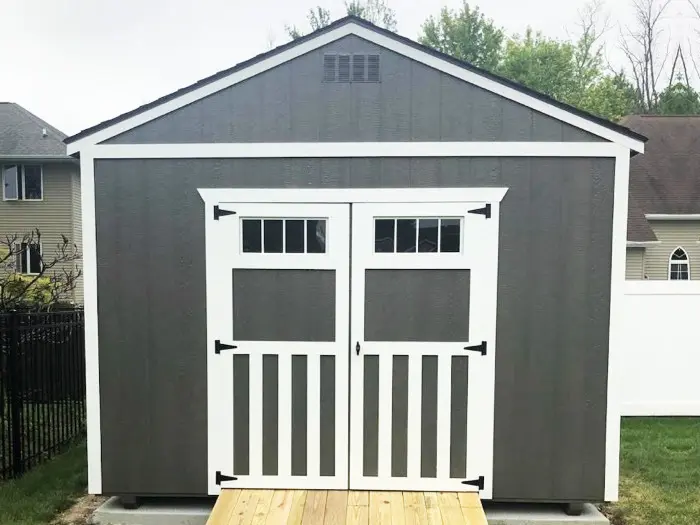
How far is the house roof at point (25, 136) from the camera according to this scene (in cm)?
1614

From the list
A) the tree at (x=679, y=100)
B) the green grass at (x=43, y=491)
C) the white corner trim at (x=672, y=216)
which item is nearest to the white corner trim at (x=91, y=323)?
the green grass at (x=43, y=491)

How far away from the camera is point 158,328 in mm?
4141

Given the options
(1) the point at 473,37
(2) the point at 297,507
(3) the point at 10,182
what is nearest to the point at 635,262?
(2) the point at 297,507

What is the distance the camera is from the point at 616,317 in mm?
4047

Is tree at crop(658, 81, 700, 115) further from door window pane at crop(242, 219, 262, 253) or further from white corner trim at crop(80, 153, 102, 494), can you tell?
white corner trim at crop(80, 153, 102, 494)

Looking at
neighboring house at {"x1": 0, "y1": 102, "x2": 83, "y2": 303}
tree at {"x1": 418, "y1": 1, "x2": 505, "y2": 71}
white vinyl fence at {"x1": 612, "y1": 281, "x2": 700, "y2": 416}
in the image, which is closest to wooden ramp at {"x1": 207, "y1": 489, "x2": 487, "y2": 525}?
white vinyl fence at {"x1": 612, "y1": 281, "x2": 700, "y2": 416}

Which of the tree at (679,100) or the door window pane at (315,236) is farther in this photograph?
the tree at (679,100)

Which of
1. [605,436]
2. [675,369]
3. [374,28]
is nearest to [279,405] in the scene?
[605,436]

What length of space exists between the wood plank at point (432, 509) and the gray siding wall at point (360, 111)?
248 cm

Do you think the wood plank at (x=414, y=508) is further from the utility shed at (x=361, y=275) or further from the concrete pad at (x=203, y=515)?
the concrete pad at (x=203, y=515)

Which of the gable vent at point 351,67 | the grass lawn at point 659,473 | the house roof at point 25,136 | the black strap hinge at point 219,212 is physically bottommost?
the grass lawn at point 659,473

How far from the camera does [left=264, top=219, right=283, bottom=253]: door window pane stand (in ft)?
13.4

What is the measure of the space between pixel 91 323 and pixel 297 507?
1.94m

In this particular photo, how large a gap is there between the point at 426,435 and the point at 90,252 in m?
2.73
